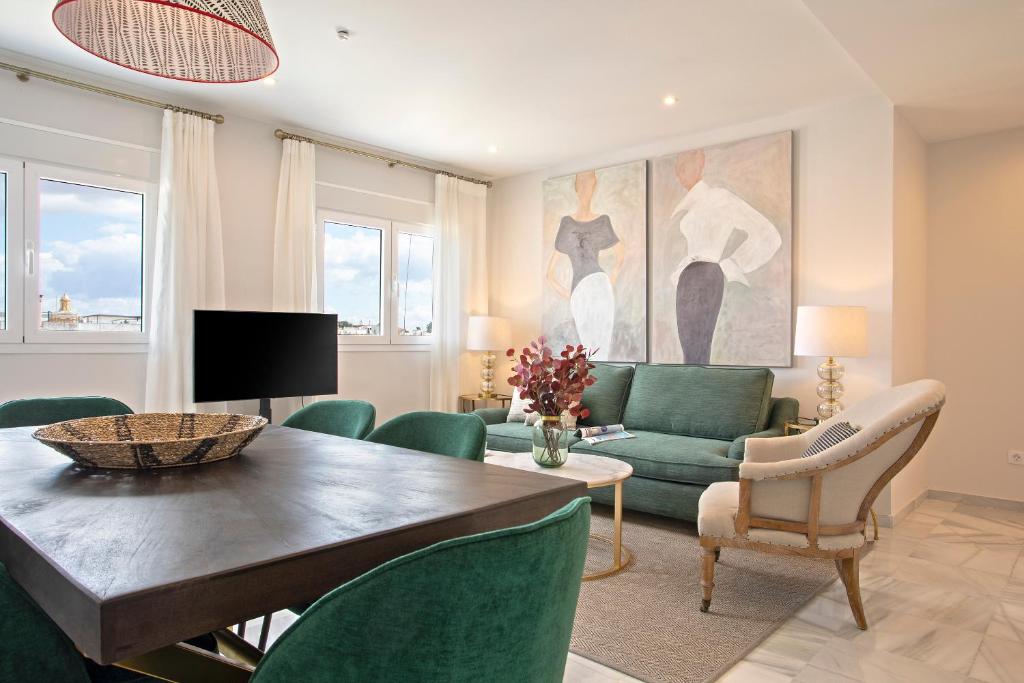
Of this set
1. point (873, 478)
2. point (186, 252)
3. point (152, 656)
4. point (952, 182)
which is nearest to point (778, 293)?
point (952, 182)

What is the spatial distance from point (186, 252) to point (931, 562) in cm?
466

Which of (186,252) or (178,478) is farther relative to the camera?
(186,252)

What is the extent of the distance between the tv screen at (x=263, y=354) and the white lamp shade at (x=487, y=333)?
139 cm

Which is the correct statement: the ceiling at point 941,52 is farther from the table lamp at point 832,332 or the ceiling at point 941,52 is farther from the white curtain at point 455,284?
the white curtain at point 455,284

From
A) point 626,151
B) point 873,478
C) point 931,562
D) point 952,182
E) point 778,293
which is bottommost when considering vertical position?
point 931,562

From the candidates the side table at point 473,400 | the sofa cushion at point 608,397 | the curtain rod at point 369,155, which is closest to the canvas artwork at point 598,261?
the sofa cushion at point 608,397

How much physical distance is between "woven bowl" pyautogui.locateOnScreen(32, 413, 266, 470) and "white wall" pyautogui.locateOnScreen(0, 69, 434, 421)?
2551 mm

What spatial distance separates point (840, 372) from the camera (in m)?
3.99

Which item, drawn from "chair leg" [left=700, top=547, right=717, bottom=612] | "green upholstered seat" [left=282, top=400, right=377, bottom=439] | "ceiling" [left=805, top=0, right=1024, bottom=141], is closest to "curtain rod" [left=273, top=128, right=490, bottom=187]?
"green upholstered seat" [left=282, top=400, right=377, bottom=439]

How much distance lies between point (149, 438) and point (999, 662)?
9.47 feet

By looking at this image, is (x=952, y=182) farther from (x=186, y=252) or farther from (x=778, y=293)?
(x=186, y=252)

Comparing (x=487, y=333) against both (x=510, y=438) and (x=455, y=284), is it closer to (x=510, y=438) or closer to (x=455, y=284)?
(x=455, y=284)

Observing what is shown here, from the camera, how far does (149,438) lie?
A: 1835 mm

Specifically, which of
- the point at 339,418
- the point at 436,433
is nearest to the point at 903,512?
the point at 436,433
